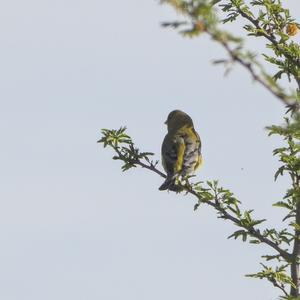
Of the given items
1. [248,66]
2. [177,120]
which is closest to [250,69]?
[248,66]

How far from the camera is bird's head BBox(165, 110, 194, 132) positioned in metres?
14.2

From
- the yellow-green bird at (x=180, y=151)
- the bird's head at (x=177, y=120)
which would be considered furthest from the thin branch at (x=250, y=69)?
the bird's head at (x=177, y=120)

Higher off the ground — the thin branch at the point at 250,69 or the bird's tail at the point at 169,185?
the bird's tail at the point at 169,185

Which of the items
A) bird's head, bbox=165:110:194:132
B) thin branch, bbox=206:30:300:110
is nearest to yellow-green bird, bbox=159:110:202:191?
bird's head, bbox=165:110:194:132

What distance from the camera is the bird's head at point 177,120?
46.4 ft

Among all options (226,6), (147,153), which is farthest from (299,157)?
(226,6)

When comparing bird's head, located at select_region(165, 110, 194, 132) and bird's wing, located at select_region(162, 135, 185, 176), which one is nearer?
bird's wing, located at select_region(162, 135, 185, 176)

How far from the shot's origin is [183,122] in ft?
46.9

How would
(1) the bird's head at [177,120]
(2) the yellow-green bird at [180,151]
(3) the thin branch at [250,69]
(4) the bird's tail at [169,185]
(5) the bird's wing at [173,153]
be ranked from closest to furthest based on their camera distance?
(3) the thin branch at [250,69], (4) the bird's tail at [169,185], (2) the yellow-green bird at [180,151], (5) the bird's wing at [173,153], (1) the bird's head at [177,120]

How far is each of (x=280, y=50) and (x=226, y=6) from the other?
4.34 feet

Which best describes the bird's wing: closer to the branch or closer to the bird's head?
the bird's head

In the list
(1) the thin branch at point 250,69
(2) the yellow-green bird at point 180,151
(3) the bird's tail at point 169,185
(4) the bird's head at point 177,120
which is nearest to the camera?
(1) the thin branch at point 250,69

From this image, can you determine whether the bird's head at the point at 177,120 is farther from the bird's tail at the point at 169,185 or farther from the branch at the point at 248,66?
the branch at the point at 248,66

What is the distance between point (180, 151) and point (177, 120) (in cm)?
238
